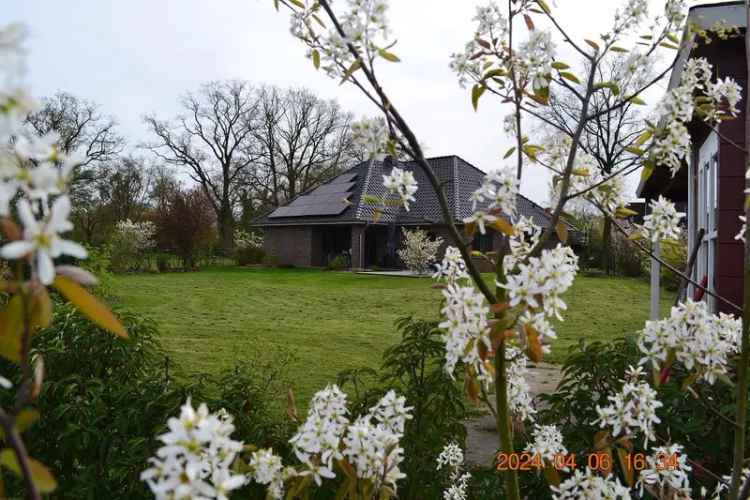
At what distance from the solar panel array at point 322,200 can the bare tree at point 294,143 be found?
7708 millimetres

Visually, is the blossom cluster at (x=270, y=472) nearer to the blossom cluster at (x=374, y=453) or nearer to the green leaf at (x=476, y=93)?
the blossom cluster at (x=374, y=453)

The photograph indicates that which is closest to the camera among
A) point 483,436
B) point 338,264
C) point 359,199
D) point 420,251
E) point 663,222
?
point 663,222

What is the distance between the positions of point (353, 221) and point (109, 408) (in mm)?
19189

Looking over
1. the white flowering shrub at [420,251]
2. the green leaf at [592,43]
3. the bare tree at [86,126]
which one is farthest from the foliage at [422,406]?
the bare tree at [86,126]

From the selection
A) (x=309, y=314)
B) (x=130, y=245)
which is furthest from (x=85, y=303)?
(x=130, y=245)

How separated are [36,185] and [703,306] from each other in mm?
1227

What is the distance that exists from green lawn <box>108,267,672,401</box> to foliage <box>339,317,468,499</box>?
247 centimetres

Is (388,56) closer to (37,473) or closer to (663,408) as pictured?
(37,473)

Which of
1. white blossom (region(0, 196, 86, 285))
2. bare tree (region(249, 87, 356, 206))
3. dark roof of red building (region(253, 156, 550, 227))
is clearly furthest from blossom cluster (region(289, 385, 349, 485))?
bare tree (region(249, 87, 356, 206))

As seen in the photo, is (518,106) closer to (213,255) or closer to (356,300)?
(356,300)

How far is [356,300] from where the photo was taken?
1291 centimetres

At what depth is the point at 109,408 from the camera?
6.95 ft

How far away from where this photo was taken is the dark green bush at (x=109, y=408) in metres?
1.95

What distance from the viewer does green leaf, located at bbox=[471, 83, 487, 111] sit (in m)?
1.31
